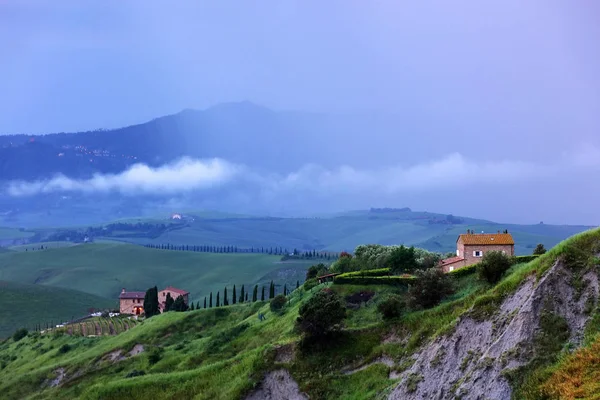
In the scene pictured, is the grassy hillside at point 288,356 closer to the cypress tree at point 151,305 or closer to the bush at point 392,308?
the bush at point 392,308

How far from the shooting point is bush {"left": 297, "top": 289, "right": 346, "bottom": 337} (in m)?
50.4

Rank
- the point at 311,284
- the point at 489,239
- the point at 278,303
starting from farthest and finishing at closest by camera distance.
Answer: the point at 311,284 → the point at 489,239 → the point at 278,303

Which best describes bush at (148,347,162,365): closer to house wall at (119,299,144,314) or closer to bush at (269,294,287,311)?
bush at (269,294,287,311)

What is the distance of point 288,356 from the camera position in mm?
51406

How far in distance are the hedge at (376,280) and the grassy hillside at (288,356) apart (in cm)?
A: 93

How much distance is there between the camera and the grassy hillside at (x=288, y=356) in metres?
40.2

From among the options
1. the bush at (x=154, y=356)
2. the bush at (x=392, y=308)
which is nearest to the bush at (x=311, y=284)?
the bush at (x=154, y=356)

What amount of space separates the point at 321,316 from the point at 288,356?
4665mm

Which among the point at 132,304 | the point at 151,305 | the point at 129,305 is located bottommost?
the point at 129,305

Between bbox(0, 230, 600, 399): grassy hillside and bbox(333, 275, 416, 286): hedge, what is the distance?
3.05ft

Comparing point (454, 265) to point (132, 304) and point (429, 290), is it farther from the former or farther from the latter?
point (132, 304)

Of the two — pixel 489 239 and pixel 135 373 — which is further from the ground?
pixel 489 239

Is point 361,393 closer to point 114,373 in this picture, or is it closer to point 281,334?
point 281,334

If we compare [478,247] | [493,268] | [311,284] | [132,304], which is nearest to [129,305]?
[132,304]
